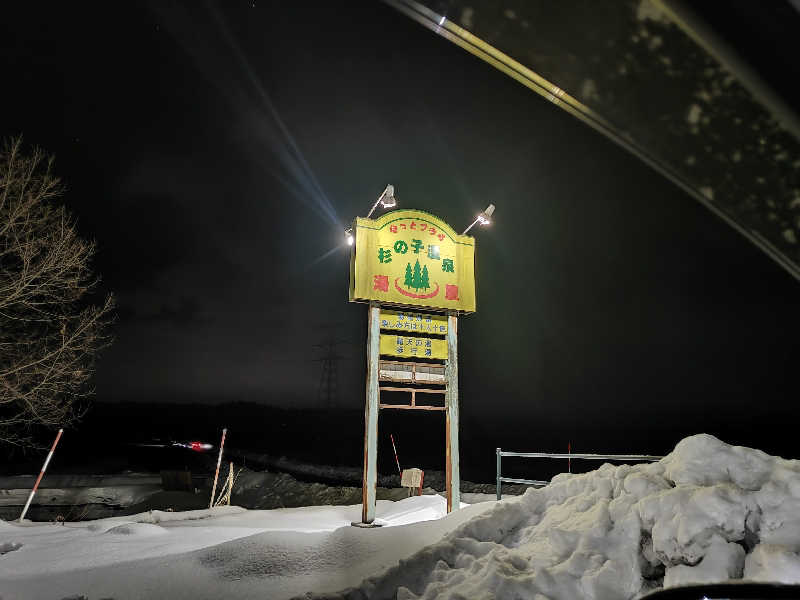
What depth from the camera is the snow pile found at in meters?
3.21

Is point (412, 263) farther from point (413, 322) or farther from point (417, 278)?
point (413, 322)

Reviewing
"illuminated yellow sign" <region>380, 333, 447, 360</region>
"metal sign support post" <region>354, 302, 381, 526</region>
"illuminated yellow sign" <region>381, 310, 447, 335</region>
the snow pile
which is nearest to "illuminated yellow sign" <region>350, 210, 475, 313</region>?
"illuminated yellow sign" <region>381, 310, 447, 335</region>

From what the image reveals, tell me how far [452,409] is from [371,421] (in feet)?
6.15

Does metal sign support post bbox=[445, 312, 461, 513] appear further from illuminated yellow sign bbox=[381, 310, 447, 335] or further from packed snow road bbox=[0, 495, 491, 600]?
packed snow road bbox=[0, 495, 491, 600]

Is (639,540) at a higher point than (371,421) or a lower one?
lower

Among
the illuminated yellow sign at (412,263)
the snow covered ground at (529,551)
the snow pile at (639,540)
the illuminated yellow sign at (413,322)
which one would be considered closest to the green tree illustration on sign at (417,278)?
the illuminated yellow sign at (412,263)

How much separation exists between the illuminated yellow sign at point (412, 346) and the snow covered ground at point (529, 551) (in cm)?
371

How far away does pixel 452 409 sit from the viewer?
9.85 m

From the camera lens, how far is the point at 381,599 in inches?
162

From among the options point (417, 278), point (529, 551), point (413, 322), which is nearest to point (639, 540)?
point (529, 551)

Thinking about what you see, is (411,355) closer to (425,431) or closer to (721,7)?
(721,7)

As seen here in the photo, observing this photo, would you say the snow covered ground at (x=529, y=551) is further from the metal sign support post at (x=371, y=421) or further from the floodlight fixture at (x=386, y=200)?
the floodlight fixture at (x=386, y=200)

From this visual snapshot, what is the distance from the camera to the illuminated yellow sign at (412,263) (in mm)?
9508

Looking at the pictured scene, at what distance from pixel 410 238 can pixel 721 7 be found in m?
9.24
